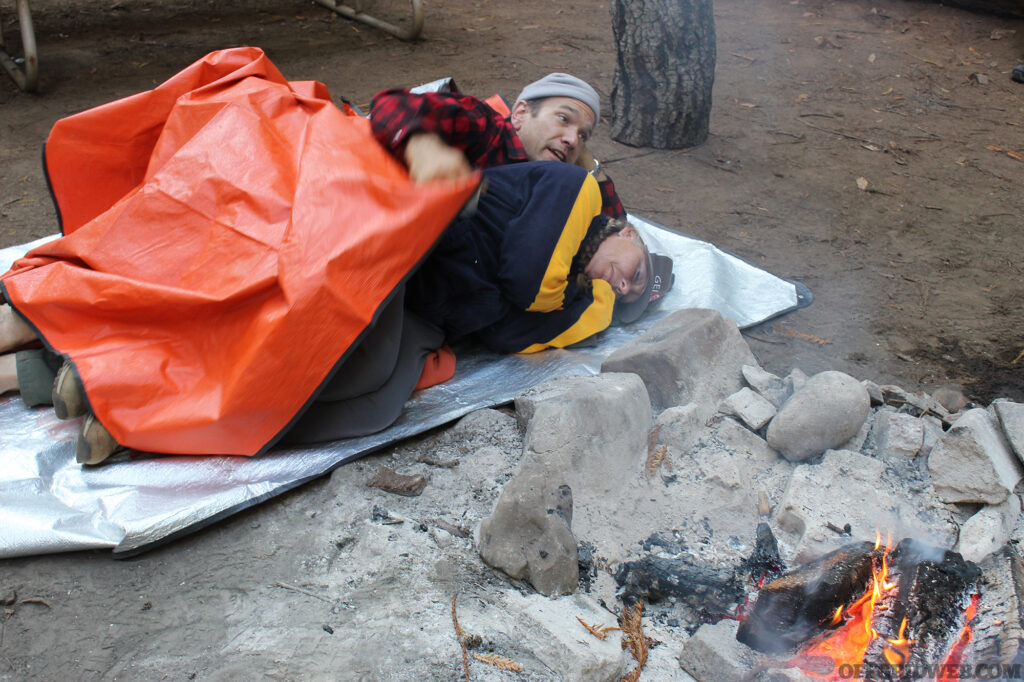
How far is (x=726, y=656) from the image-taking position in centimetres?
164

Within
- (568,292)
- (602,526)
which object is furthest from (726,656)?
(568,292)

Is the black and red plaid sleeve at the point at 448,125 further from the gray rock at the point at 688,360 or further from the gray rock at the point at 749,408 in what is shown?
the gray rock at the point at 749,408

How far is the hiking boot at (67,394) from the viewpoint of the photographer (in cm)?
219

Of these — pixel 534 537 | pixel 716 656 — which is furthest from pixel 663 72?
pixel 716 656

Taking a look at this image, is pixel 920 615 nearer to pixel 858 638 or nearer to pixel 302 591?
pixel 858 638

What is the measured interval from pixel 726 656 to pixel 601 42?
235 inches

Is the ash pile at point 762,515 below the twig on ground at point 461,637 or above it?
above

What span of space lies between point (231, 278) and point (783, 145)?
3.94 m

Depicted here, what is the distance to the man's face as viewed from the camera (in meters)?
3.20

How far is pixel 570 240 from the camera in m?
2.57

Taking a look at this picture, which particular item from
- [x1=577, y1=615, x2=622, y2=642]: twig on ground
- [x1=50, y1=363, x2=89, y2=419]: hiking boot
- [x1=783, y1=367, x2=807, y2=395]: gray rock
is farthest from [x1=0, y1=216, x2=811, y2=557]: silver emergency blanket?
[x1=577, y1=615, x2=622, y2=642]: twig on ground

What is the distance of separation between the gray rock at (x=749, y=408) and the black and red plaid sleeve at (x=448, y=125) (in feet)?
4.01

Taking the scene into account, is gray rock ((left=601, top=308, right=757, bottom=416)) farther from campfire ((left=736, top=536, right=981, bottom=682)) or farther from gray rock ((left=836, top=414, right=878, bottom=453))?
campfire ((left=736, top=536, right=981, bottom=682))

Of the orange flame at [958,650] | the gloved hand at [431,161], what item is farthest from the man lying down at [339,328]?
the orange flame at [958,650]
